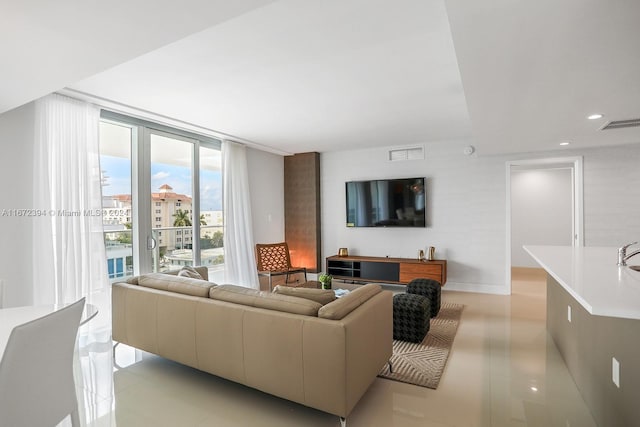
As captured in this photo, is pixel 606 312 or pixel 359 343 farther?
pixel 359 343

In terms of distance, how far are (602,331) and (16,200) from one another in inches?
188

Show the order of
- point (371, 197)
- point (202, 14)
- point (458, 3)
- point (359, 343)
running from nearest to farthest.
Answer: point (458, 3)
point (202, 14)
point (359, 343)
point (371, 197)

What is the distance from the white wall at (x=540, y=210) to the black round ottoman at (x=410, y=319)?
5.40 meters

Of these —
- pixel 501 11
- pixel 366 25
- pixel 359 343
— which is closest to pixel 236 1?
pixel 366 25

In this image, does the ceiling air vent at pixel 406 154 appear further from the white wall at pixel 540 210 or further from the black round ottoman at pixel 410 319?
the black round ottoman at pixel 410 319

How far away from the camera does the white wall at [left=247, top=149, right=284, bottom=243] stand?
6.10 m

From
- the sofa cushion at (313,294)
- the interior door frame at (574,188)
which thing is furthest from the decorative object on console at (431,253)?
the sofa cushion at (313,294)

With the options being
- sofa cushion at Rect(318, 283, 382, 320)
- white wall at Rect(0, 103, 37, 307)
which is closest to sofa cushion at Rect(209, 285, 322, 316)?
sofa cushion at Rect(318, 283, 382, 320)

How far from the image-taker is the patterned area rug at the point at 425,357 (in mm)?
2582

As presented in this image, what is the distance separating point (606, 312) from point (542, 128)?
115 inches

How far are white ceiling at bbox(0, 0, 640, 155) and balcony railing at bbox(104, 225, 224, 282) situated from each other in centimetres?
162

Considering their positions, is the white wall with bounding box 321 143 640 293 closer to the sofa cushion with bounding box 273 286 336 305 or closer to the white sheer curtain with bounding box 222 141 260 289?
the white sheer curtain with bounding box 222 141 260 289

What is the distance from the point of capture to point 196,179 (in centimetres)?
501

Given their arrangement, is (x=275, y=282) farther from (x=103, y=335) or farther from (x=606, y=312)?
(x=606, y=312)
